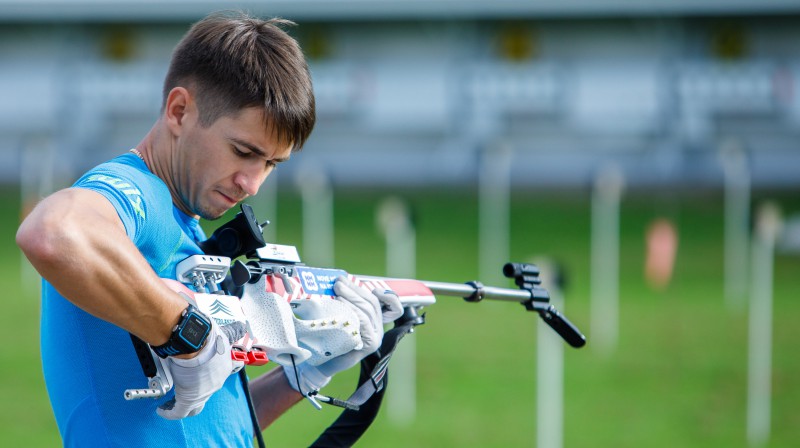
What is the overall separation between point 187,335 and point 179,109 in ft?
1.97

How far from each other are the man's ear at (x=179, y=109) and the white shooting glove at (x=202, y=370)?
0.49 meters

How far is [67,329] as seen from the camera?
216cm

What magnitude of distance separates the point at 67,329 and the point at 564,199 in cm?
2187

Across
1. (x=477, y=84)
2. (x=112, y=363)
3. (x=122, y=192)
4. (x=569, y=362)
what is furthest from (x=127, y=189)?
(x=477, y=84)

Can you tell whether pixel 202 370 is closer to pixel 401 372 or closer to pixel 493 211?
pixel 401 372

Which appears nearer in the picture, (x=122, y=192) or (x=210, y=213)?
(x=122, y=192)

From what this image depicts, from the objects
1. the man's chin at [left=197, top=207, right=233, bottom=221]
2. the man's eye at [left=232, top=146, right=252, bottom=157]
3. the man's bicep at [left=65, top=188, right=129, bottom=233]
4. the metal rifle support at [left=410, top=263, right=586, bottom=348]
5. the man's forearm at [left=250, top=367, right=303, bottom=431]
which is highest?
the man's eye at [left=232, top=146, right=252, bottom=157]

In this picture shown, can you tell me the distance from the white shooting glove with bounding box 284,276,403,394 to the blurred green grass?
230 inches

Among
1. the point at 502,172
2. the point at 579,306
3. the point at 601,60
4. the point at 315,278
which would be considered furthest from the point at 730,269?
the point at 315,278

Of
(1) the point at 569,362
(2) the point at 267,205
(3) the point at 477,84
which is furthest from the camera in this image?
(3) the point at 477,84

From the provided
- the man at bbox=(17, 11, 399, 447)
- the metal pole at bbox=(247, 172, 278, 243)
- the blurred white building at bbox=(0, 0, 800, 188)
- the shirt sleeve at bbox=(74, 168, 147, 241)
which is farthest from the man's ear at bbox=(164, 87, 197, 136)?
the blurred white building at bbox=(0, 0, 800, 188)

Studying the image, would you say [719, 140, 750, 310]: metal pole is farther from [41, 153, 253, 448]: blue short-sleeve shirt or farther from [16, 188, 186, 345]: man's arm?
[16, 188, 186, 345]: man's arm

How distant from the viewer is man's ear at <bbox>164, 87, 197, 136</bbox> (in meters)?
2.26

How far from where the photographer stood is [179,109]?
2.28 m
